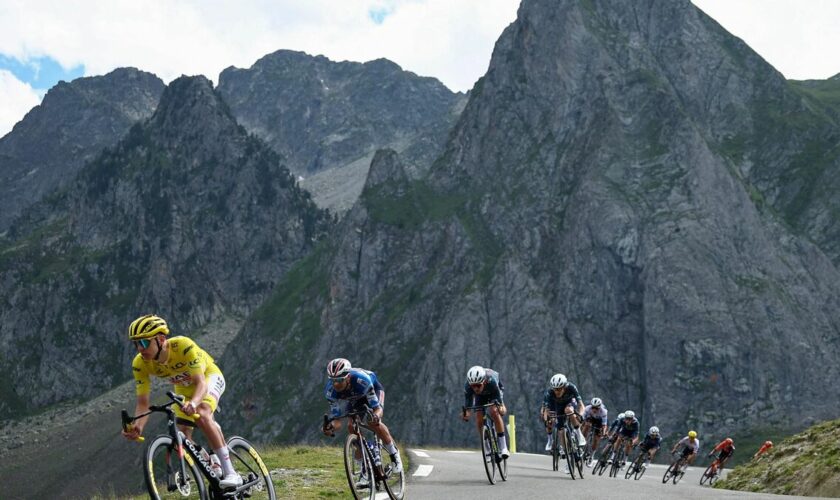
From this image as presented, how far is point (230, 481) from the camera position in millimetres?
9781

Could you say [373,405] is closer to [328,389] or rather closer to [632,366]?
[328,389]

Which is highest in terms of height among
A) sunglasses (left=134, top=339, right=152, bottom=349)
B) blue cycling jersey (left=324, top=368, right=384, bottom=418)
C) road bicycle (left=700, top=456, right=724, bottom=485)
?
sunglasses (left=134, top=339, right=152, bottom=349)

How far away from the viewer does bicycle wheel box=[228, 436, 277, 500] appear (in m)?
10.7

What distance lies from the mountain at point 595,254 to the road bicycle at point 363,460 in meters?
87.4

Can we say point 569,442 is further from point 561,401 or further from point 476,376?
point 476,376

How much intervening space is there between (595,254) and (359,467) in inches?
4011

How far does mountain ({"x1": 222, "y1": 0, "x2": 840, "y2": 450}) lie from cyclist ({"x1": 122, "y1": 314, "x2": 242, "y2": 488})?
9029 cm

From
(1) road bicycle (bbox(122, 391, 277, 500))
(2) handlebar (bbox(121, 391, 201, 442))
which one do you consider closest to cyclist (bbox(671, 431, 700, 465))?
(1) road bicycle (bbox(122, 391, 277, 500))

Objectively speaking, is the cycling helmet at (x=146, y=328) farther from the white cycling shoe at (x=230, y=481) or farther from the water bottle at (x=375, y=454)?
the water bottle at (x=375, y=454)

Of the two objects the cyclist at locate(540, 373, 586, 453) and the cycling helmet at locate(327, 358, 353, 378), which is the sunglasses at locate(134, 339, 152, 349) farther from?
the cyclist at locate(540, 373, 586, 453)

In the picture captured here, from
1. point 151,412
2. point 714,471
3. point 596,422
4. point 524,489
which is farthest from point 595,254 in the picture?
point 151,412

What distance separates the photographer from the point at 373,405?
12734 millimetres

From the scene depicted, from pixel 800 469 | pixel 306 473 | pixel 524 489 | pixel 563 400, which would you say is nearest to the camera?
pixel 524 489

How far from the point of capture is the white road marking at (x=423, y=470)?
18.6 metres
